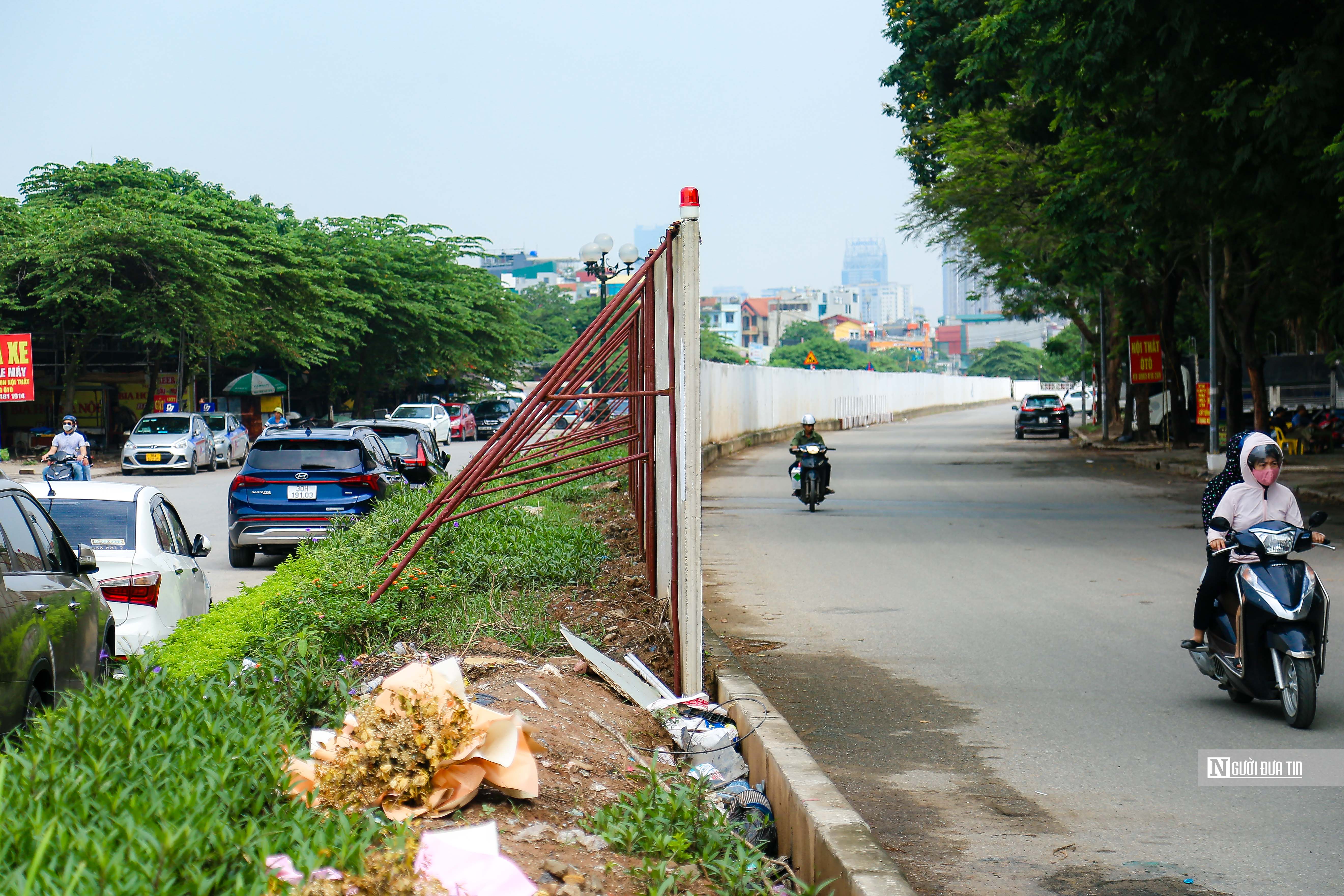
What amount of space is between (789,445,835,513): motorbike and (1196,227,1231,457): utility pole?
1015 centimetres

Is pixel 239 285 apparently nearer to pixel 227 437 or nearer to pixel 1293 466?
pixel 227 437

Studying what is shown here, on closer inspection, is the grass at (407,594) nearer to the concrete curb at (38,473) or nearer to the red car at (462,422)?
the concrete curb at (38,473)

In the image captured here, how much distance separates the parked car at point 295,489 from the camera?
13992mm

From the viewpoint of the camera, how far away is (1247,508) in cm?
720

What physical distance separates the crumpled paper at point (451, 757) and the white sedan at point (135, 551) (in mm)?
3848

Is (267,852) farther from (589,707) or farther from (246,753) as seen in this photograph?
(589,707)

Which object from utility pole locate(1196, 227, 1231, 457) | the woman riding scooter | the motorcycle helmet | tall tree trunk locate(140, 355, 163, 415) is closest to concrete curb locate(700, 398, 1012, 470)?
the woman riding scooter

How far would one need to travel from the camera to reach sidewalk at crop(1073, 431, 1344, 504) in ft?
67.4

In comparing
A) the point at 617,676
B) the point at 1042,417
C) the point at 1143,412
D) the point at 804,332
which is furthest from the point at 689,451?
the point at 804,332

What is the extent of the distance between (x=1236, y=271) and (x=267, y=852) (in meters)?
29.5

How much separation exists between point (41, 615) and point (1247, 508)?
624 centimetres

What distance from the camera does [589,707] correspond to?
5781 millimetres

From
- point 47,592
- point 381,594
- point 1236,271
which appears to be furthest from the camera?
point 1236,271

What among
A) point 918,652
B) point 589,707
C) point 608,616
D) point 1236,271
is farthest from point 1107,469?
point 589,707
